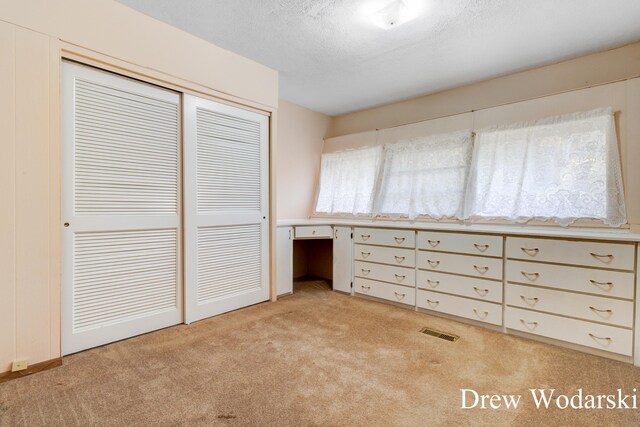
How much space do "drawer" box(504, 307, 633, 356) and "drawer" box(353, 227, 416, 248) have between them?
995 millimetres

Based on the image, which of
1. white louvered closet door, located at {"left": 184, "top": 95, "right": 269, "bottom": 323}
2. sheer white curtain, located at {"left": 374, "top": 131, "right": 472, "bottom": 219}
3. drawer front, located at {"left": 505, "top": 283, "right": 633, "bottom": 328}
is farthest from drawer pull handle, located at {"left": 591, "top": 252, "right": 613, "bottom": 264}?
white louvered closet door, located at {"left": 184, "top": 95, "right": 269, "bottom": 323}

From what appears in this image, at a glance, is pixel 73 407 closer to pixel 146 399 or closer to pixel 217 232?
pixel 146 399

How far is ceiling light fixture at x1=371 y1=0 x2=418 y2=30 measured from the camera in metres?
2.10

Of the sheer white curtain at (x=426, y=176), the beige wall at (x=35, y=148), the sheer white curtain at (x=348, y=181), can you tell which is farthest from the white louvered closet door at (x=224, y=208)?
the sheer white curtain at (x=426, y=176)

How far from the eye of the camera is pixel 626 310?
2.04m

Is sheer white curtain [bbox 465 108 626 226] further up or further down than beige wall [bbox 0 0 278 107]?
further down

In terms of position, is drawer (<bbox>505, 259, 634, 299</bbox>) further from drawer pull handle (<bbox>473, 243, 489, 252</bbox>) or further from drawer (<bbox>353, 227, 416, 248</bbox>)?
drawer (<bbox>353, 227, 416, 248</bbox>)

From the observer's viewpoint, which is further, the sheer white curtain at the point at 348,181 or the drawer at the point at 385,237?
the sheer white curtain at the point at 348,181

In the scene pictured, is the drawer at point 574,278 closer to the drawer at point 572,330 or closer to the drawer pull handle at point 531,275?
the drawer pull handle at point 531,275

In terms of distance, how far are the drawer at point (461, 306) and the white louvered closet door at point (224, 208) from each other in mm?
1612

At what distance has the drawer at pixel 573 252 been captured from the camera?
2.05m

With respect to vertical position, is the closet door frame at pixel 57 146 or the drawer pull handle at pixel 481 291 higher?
the closet door frame at pixel 57 146

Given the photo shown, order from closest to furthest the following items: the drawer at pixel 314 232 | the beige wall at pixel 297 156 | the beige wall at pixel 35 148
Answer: the beige wall at pixel 35 148, the drawer at pixel 314 232, the beige wall at pixel 297 156

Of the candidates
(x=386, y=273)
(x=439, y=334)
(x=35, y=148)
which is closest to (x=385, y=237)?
(x=386, y=273)
